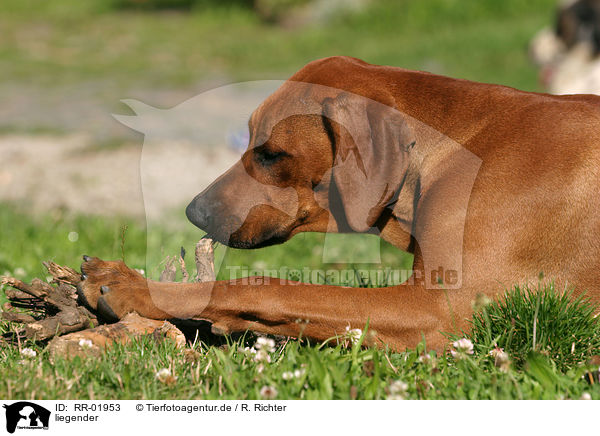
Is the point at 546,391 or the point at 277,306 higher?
the point at 277,306

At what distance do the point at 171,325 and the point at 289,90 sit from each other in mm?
1243

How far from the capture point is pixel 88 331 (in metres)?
2.82

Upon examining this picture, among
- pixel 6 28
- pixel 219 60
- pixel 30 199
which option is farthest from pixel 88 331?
pixel 6 28

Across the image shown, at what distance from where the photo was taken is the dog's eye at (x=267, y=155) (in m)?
3.31

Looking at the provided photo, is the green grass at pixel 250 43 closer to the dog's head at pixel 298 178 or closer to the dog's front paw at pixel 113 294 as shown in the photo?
the dog's head at pixel 298 178

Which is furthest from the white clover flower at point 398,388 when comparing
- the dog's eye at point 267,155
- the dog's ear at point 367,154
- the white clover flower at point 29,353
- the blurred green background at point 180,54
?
the blurred green background at point 180,54

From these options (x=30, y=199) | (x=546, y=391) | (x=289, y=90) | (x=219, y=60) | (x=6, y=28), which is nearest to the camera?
(x=546, y=391)

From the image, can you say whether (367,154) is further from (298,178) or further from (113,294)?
(113,294)

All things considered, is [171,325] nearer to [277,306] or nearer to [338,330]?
[277,306]

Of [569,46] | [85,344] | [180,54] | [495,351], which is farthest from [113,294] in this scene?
[180,54]

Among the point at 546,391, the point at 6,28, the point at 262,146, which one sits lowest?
the point at 546,391

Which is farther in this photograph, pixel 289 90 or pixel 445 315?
pixel 289 90
